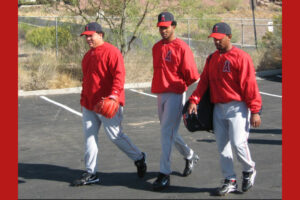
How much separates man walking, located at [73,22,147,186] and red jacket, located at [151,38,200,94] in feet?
1.55

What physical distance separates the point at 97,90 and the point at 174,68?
1.01m

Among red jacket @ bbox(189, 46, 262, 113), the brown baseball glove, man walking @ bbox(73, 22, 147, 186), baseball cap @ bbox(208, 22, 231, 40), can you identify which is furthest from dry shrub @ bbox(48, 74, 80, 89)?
baseball cap @ bbox(208, 22, 231, 40)

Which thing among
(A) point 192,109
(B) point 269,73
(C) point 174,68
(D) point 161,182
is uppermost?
(C) point 174,68

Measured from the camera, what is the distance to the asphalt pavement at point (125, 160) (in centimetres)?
639

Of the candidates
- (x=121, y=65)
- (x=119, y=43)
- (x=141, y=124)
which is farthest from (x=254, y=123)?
(x=119, y=43)

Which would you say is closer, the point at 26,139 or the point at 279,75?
the point at 26,139

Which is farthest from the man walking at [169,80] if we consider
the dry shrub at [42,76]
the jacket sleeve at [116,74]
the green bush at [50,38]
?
the green bush at [50,38]

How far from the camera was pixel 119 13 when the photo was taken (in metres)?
17.0

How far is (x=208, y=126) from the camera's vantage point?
623 centimetres

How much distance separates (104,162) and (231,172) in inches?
91.2

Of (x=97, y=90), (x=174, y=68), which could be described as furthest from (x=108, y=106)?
(x=174, y=68)

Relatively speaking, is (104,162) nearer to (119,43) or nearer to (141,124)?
(141,124)

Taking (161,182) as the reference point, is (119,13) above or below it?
above

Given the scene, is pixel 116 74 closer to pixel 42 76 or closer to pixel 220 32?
pixel 220 32
